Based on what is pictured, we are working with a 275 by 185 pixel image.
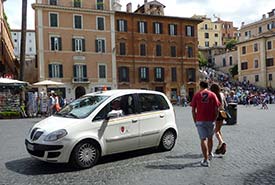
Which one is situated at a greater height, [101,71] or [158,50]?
[158,50]

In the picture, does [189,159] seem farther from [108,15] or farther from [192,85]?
[192,85]

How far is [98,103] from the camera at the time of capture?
801cm

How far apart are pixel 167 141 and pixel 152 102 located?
3.72ft

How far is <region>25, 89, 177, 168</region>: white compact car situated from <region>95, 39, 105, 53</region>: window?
37667mm

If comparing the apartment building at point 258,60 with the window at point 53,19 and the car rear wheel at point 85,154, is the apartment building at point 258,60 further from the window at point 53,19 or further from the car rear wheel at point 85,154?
the car rear wheel at point 85,154

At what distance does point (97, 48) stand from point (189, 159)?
3918 cm

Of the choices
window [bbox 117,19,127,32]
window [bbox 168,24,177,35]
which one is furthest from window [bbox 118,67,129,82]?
window [bbox 168,24,177,35]

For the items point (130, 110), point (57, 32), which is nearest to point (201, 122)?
point (130, 110)

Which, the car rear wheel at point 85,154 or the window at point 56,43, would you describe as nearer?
the car rear wheel at point 85,154

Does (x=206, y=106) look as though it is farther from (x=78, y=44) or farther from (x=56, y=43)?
(x=78, y=44)

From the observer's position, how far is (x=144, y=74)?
49438 mm

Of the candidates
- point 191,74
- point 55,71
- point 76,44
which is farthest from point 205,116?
point 191,74

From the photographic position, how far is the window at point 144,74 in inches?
Answer: 1938

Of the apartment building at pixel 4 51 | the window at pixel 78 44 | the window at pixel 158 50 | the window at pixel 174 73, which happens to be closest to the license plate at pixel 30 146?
the apartment building at pixel 4 51
